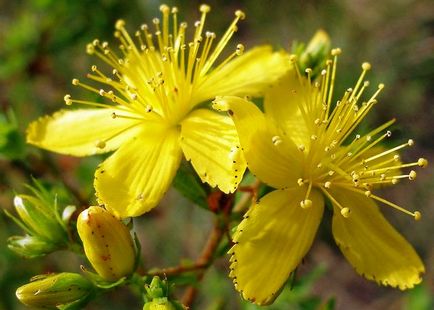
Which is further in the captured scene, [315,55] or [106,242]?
[315,55]

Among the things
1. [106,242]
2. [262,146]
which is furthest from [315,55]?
[106,242]

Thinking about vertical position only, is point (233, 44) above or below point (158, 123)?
below

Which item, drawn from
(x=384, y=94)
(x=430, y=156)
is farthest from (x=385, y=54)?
(x=430, y=156)

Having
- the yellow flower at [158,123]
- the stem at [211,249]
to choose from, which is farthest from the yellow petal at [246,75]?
the stem at [211,249]

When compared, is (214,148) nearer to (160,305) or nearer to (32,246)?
(160,305)

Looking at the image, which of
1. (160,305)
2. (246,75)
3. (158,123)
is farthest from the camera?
(246,75)

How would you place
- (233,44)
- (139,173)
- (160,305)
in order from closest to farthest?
(160,305)
(139,173)
(233,44)

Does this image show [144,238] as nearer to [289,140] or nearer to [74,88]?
[74,88]

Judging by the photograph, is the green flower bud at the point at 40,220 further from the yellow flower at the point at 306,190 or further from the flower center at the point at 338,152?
the flower center at the point at 338,152

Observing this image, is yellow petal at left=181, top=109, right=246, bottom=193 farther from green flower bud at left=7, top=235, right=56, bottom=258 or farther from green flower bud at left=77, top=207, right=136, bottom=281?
green flower bud at left=7, top=235, right=56, bottom=258
